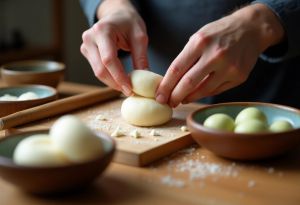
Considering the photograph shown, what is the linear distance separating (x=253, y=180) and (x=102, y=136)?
0.76 feet

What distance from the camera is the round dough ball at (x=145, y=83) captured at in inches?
37.4

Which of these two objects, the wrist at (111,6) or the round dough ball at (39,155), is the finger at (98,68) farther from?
the round dough ball at (39,155)

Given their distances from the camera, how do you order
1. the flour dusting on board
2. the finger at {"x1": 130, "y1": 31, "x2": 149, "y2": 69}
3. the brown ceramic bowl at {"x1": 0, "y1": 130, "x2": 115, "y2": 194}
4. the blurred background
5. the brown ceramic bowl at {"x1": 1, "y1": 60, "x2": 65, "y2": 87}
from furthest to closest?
the blurred background → the brown ceramic bowl at {"x1": 1, "y1": 60, "x2": 65, "y2": 87} → the finger at {"x1": 130, "y1": 31, "x2": 149, "y2": 69} → the flour dusting on board → the brown ceramic bowl at {"x1": 0, "y1": 130, "x2": 115, "y2": 194}

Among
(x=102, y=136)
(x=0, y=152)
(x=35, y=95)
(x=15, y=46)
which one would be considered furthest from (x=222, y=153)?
(x=15, y=46)

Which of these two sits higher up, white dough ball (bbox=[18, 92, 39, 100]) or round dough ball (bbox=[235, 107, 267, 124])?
round dough ball (bbox=[235, 107, 267, 124])

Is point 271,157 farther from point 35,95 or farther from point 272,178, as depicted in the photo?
point 35,95

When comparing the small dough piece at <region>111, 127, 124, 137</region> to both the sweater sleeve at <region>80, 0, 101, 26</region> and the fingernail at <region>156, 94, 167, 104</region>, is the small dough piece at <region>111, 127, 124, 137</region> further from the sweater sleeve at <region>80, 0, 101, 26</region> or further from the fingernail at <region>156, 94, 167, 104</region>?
the sweater sleeve at <region>80, 0, 101, 26</region>

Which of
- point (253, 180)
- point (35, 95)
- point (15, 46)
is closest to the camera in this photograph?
point (253, 180)

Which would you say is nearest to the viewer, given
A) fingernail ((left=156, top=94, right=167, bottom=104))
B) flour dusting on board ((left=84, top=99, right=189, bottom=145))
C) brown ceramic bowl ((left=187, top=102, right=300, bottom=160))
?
brown ceramic bowl ((left=187, top=102, right=300, bottom=160))

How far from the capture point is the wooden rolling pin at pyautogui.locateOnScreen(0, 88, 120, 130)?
908mm

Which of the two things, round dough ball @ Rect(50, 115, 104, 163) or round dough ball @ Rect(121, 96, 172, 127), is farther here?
round dough ball @ Rect(121, 96, 172, 127)

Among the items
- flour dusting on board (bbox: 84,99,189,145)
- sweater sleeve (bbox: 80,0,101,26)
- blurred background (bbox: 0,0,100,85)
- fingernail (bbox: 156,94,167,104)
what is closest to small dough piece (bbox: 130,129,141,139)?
flour dusting on board (bbox: 84,99,189,145)

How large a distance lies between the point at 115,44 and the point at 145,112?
0.60 feet

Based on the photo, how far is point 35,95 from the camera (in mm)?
1087
